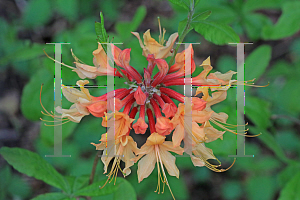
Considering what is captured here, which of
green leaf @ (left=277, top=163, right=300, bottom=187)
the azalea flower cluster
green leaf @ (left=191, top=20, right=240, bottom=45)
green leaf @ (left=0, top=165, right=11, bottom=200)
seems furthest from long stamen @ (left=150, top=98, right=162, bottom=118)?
green leaf @ (left=0, top=165, right=11, bottom=200)

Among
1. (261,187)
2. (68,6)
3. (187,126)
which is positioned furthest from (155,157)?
(68,6)

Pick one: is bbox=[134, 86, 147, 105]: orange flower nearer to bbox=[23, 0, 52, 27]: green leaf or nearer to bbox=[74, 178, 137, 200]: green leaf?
bbox=[74, 178, 137, 200]: green leaf

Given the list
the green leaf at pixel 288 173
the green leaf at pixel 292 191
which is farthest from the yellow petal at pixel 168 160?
the green leaf at pixel 288 173

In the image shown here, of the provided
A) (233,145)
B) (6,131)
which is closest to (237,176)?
(233,145)

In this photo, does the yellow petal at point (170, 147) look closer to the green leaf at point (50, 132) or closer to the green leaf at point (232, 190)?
the green leaf at point (50, 132)

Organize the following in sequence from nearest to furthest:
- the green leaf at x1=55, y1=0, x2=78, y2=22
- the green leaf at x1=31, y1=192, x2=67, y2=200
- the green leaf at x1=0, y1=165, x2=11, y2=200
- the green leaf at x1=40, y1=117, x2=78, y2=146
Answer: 1. the green leaf at x1=31, y1=192, x2=67, y2=200
2. the green leaf at x1=40, y1=117, x2=78, y2=146
3. the green leaf at x1=0, y1=165, x2=11, y2=200
4. the green leaf at x1=55, y1=0, x2=78, y2=22

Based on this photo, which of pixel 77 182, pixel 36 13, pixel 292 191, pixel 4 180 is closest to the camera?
pixel 77 182

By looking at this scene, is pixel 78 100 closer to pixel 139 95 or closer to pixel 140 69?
pixel 139 95
